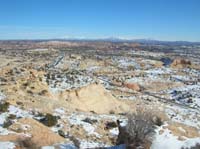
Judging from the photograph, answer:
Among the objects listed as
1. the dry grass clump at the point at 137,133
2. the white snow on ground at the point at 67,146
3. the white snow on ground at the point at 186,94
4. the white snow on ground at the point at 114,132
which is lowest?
the white snow on ground at the point at 186,94

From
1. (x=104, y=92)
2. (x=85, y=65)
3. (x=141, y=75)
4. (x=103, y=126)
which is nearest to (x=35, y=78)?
(x=104, y=92)

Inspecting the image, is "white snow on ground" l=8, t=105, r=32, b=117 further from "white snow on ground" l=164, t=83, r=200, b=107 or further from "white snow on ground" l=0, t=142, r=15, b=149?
"white snow on ground" l=164, t=83, r=200, b=107

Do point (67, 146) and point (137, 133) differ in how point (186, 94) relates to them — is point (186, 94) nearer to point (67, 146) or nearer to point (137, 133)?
point (137, 133)

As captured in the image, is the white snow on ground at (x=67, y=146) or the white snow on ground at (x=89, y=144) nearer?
the white snow on ground at (x=67, y=146)

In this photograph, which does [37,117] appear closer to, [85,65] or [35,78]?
[35,78]

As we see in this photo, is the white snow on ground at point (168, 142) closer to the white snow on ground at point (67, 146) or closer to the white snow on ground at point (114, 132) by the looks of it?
the white snow on ground at point (114, 132)

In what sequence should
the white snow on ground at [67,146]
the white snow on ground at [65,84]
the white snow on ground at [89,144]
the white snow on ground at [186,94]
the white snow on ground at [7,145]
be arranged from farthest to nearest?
1. the white snow on ground at [186,94]
2. the white snow on ground at [65,84]
3. the white snow on ground at [89,144]
4. the white snow on ground at [67,146]
5. the white snow on ground at [7,145]

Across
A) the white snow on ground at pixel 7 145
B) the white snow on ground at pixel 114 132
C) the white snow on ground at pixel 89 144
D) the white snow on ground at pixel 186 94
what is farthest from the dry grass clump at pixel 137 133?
the white snow on ground at pixel 186 94

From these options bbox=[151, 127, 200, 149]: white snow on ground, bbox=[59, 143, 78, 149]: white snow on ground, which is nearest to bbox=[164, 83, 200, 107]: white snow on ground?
bbox=[151, 127, 200, 149]: white snow on ground
